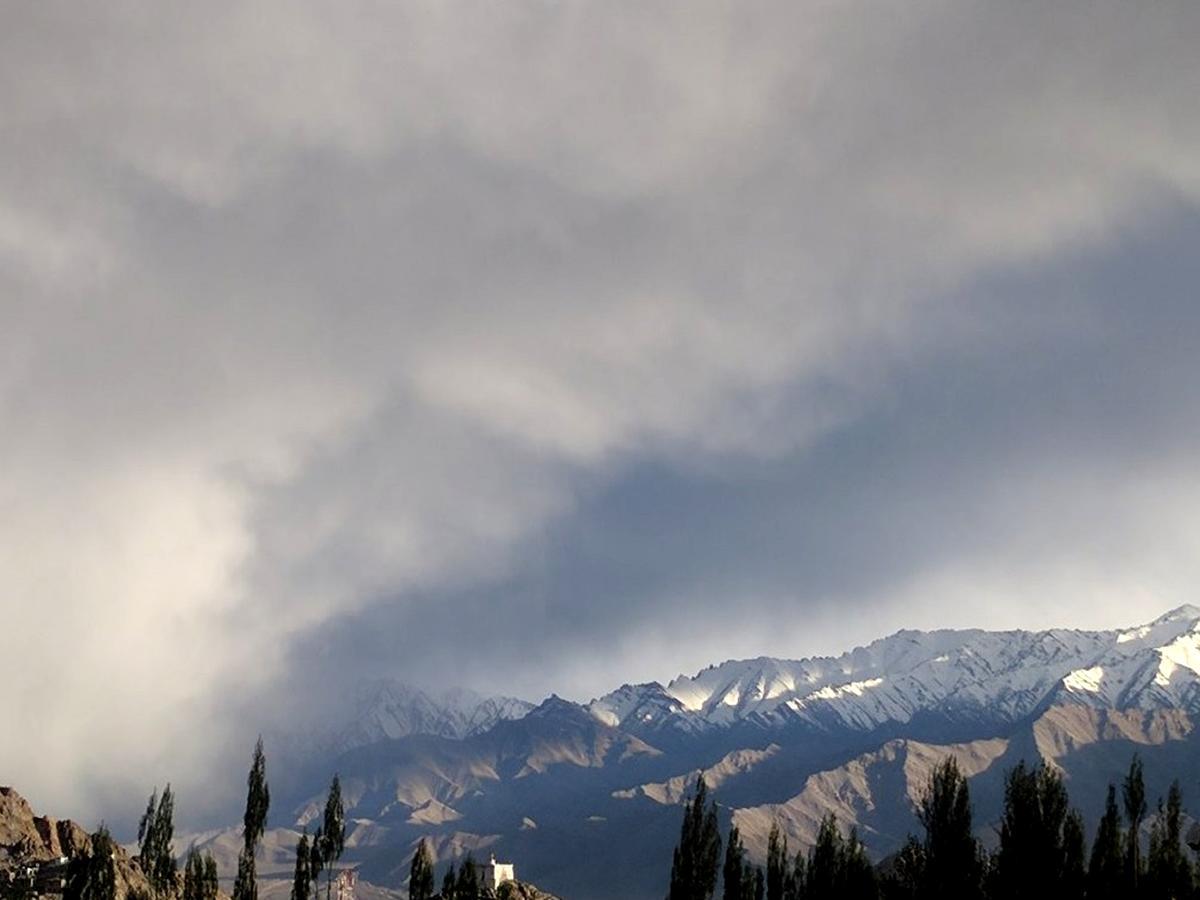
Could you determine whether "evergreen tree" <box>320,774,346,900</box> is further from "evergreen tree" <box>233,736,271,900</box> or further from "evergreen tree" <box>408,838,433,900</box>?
"evergreen tree" <box>408,838,433,900</box>

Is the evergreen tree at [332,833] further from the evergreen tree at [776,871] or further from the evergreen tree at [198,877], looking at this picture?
the evergreen tree at [776,871]

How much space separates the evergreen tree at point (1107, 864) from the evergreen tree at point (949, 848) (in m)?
16.2

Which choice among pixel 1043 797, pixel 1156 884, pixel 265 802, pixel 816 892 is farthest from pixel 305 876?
pixel 1156 884

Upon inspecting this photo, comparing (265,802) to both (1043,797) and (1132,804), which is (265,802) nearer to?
(1043,797)

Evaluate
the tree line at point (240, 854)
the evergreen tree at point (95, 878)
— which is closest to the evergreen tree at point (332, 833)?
the tree line at point (240, 854)

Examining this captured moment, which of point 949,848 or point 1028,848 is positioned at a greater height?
point 949,848

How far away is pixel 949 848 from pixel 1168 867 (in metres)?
27.7

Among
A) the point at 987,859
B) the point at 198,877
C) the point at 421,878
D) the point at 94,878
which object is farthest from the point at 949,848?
the point at 94,878

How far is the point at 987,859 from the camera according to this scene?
492 feet

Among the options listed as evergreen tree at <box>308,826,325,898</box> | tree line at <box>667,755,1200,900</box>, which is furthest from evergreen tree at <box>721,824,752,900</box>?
evergreen tree at <box>308,826,325,898</box>

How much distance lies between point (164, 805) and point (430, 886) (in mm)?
35957

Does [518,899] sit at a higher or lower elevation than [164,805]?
lower

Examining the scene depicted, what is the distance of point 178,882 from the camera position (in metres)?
166

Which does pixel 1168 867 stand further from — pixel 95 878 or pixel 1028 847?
pixel 95 878
